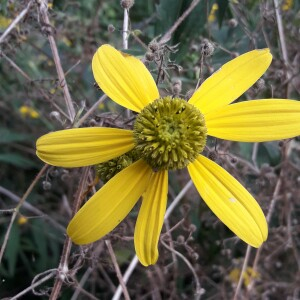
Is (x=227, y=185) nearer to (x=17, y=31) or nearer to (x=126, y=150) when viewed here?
(x=126, y=150)

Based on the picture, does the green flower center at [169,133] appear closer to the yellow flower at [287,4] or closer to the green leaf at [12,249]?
the yellow flower at [287,4]

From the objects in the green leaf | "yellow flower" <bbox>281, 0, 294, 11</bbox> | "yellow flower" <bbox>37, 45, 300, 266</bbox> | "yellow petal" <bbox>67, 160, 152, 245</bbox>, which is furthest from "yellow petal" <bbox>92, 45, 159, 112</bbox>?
the green leaf

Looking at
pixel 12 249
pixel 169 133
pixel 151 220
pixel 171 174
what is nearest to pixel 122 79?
pixel 169 133

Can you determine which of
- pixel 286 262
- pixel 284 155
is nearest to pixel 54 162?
pixel 284 155

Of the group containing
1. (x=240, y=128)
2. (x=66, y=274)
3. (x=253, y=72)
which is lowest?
(x=66, y=274)

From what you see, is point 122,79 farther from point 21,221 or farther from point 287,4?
point 21,221

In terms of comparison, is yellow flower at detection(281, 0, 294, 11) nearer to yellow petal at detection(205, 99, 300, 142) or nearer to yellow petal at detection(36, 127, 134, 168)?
yellow petal at detection(205, 99, 300, 142)
